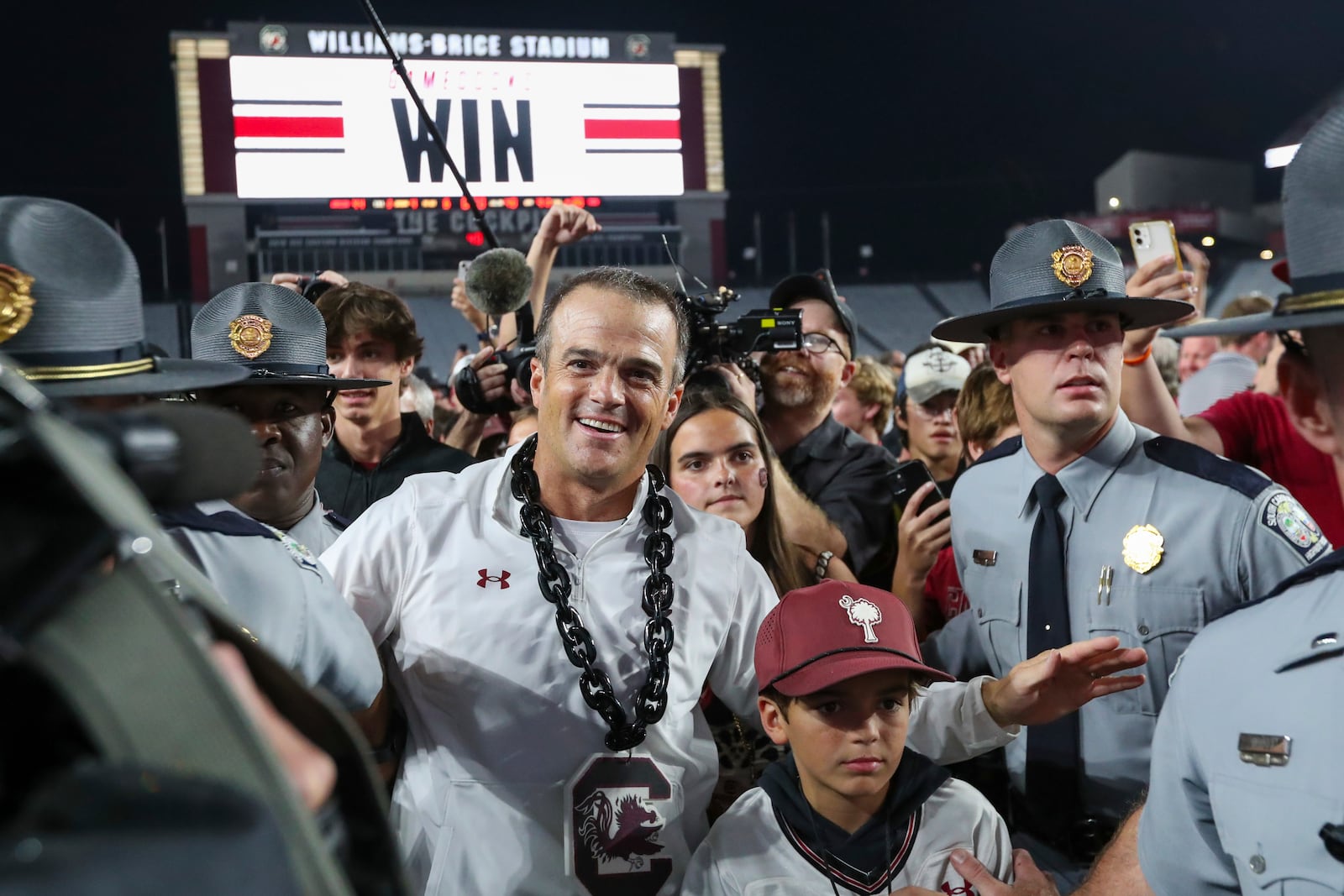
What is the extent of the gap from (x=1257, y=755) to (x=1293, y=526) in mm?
1195

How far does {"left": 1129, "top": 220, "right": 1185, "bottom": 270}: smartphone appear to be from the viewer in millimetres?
3008

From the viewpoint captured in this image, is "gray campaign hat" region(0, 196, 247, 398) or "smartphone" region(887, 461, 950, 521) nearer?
"gray campaign hat" region(0, 196, 247, 398)

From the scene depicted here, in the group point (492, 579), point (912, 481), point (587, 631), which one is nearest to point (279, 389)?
point (492, 579)

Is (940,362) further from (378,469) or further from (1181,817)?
(1181,817)

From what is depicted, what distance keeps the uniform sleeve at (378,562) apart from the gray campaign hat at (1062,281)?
1404 millimetres

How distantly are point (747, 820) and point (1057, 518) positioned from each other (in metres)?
1.09

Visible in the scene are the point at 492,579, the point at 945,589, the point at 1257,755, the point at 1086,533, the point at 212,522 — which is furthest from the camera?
the point at 945,589

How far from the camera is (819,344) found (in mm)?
4066

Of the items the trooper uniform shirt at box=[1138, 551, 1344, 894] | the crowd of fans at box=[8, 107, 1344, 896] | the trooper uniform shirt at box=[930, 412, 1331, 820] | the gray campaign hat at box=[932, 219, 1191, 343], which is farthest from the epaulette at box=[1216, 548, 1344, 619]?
the gray campaign hat at box=[932, 219, 1191, 343]

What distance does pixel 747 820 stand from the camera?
2297mm

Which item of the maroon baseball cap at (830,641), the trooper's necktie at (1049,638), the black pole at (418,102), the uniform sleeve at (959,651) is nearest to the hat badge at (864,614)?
the maroon baseball cap at (830,641)

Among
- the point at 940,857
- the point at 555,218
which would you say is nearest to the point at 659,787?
the point at 940,857

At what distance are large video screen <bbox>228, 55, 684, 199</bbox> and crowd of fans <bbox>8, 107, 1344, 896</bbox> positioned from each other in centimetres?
1345

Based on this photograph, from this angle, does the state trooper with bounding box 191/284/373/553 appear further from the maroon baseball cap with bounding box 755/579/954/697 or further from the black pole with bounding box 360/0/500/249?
the maroon baseball cap with bounding box 755/579/954/697
